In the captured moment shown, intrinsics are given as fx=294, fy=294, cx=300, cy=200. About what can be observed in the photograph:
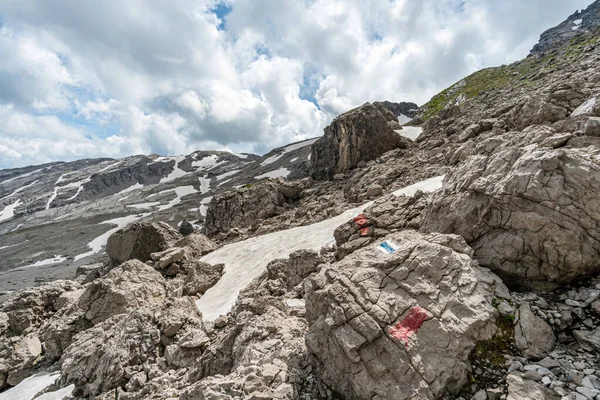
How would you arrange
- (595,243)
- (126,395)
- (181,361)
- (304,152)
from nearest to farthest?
(595,243), (126,395), (181,361), (304,152)

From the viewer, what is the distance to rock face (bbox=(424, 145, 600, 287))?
7.54 metres

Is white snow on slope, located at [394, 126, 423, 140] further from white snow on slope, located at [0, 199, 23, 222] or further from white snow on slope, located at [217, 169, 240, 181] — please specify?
white snow on slope, located at [0, 199, 23, 222]

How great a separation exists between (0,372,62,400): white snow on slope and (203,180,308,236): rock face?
2481 cm

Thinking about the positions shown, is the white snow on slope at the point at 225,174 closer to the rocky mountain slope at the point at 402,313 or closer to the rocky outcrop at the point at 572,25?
the rocky mountain slope at the point at 402,313

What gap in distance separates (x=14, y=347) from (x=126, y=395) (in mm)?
11743

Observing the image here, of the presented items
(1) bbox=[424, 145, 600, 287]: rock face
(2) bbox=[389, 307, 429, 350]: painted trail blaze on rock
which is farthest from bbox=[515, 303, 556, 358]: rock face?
(2) bbox=[389, 307, 429, 350]: painted trail blaze on rock

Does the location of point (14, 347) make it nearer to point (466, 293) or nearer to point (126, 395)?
point (126, 395)

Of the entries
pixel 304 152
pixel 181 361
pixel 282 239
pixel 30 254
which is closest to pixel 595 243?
pixel 181 361

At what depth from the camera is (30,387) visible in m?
13.5

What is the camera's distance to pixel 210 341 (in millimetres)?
11703

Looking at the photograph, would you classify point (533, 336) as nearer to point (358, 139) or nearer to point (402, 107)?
point (358, 139)

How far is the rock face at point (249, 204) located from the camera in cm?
3903

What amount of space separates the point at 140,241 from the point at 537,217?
114 feet

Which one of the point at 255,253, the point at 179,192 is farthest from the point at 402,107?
the point at 255,253
